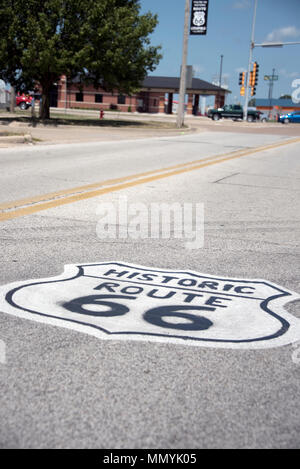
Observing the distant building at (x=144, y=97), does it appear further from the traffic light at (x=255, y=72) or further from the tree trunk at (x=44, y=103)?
the tree trunk at (x=44, y=103)

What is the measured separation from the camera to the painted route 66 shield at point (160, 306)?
102 inches

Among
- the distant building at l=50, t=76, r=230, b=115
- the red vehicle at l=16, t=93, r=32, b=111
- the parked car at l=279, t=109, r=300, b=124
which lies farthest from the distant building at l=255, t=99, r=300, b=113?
the red vehicle at l=16, t=93, r=32, b=111

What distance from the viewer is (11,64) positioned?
2836cm

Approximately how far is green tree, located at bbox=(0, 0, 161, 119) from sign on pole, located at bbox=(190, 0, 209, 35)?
107 inches

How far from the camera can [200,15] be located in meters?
28.1

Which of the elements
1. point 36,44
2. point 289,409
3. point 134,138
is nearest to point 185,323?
point 289,409

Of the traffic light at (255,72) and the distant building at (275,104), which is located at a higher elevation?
the distant building at (275,104)

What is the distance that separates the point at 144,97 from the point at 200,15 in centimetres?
5058

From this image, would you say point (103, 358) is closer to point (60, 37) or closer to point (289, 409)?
point (289, 409)

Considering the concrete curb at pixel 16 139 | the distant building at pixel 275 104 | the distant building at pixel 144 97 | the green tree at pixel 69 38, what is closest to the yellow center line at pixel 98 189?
the concrete curb at pixel 16 139

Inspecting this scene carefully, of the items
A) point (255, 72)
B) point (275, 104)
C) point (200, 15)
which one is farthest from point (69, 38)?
point (275, 104)

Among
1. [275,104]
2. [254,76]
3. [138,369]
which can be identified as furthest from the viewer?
[275,104]

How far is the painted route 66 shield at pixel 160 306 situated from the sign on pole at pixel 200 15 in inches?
1067

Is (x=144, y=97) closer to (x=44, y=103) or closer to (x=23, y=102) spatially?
(x=23, y=102)
